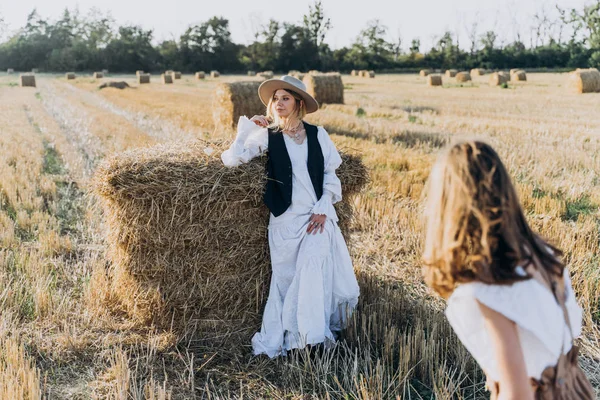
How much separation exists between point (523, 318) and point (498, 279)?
0.14 m

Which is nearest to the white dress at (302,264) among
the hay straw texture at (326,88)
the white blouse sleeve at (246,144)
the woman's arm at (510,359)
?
the white blouse sleeve at (246,144)

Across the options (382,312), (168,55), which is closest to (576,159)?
(382,312)

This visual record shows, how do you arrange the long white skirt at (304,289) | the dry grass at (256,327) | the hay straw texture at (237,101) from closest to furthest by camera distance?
the dry grass at (256,327) → the long white skirt at (304,289) → the hay straw texture at (237,101)

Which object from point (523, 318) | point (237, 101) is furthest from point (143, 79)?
point (523, 318)

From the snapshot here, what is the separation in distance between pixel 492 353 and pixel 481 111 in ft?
53.9

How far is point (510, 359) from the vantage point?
1.91 metres

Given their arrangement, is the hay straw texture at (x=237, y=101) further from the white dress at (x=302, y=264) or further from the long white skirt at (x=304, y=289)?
the long white skirt at (x=304, y=289)

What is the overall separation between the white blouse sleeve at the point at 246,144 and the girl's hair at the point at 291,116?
3.9 inches

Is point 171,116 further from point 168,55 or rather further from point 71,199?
point 168,55

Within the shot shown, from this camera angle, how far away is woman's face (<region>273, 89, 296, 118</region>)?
431cm

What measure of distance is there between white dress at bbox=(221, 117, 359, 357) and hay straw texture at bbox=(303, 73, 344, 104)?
647 inches

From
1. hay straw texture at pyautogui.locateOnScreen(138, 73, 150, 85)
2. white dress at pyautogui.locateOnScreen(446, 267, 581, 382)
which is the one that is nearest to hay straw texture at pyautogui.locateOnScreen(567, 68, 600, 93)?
white dress at pyautogui.locateOnScreen(446, 267, 581, 382)

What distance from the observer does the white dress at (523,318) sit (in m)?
1.92

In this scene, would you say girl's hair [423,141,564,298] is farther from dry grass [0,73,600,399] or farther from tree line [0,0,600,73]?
tree line [0,0,600,73]
